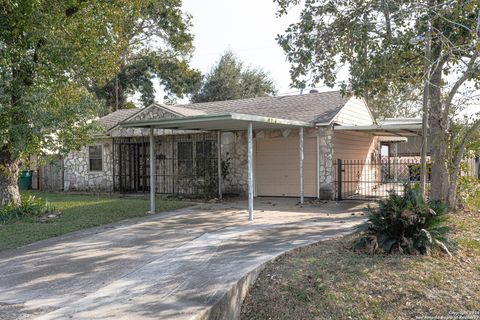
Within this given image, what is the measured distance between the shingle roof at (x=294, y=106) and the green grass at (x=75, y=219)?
15.9ft

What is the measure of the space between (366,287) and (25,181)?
19337mm

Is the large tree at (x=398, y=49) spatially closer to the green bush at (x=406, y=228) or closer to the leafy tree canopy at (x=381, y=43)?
the leafy tree canopy at (x=381, y=43)

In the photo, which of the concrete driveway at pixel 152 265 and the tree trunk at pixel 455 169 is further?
the tree trunk at pixel 455 169

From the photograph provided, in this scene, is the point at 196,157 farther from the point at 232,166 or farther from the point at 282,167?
the point at 282,167

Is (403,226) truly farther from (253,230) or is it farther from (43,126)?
(43,126)

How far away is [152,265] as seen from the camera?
6098 millimetres

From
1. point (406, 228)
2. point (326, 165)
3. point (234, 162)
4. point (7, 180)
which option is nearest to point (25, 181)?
point (7, 180)

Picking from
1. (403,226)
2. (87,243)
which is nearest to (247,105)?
(87,243)

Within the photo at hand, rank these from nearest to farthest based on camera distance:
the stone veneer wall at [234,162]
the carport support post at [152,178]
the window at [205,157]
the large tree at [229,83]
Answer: the carport support post at [152,178], the window at [205,157], the stone veneer wall at [234,162], the large tree at [229,83]

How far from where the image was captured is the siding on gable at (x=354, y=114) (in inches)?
562

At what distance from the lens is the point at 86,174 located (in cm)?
1839

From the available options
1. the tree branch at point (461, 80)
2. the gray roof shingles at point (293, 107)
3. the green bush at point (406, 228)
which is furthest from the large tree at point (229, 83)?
the green bush at point (406, 228)

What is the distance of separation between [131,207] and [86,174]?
716 centimetres

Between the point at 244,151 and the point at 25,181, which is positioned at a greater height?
the point at 244,151
